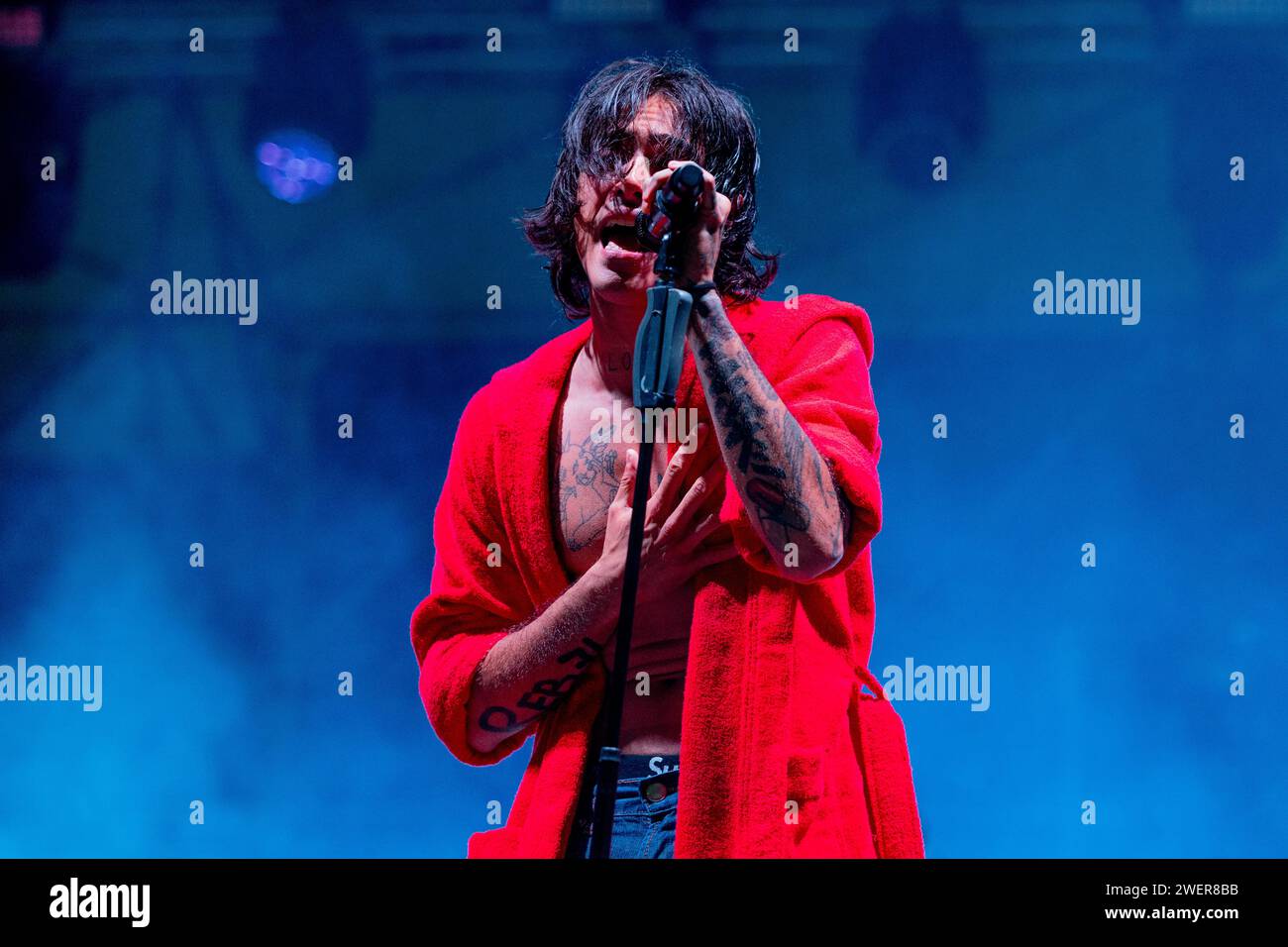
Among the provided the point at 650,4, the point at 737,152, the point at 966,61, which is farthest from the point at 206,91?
the point at 966,61

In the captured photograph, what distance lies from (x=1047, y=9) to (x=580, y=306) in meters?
0.81

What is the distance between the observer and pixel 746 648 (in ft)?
3.53

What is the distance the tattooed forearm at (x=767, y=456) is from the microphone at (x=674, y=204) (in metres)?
0.08

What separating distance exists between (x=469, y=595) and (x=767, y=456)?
42cm

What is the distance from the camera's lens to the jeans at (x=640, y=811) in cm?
110

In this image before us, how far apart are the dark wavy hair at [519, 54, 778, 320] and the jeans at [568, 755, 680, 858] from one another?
20.1 inches

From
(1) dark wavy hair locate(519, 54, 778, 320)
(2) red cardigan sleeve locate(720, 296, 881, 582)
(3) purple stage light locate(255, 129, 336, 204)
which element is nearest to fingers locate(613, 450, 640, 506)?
(2) red cardigan sleeve locate(720, 296, 881, 582)

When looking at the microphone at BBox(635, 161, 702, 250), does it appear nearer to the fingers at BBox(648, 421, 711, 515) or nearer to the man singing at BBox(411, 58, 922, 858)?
the man singing at BBox(411, 58, 922, 858)

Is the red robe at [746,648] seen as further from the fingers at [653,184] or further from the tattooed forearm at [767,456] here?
the fingers at [653,184]

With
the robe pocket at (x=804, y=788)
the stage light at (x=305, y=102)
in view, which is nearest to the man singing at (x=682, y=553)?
the robe pocket at (x=804, y=788)

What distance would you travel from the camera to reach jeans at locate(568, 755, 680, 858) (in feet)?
3.59

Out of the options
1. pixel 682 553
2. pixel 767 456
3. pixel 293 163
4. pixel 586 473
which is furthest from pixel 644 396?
pixel 293 163
